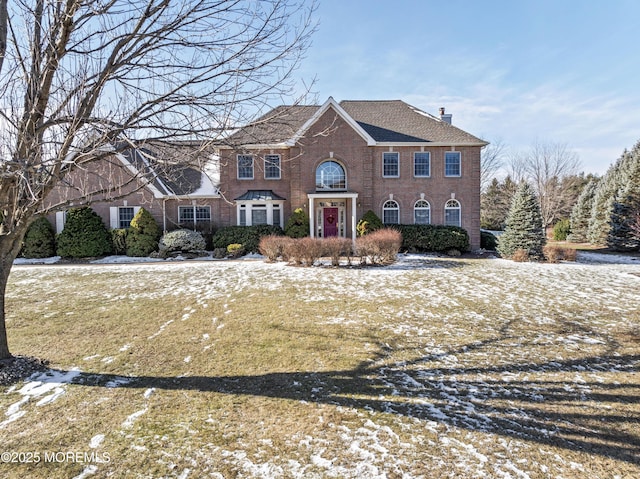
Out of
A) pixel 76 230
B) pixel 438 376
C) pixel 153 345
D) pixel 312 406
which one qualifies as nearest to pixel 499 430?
pixel 438 376

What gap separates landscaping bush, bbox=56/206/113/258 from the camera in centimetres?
1689

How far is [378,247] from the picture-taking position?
1308 centimetres

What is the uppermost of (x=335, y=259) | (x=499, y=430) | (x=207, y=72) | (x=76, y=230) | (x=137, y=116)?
(x=207, y=72)

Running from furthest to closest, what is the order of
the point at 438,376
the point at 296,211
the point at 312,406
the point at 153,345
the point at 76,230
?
the point at 296,211, the point at 76,230, the point at 153,345, the point at 438,376, the point at 312,406

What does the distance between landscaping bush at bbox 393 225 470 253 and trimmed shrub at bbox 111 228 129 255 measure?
14925mm

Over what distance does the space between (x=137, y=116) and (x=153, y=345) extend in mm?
3897

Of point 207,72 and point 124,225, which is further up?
point 207,72

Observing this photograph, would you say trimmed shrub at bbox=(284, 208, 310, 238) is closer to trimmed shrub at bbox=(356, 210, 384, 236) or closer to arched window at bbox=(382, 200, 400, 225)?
trimmed shrub at bbox=(356, 210, 384, 236)

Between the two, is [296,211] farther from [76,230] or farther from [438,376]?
[438,376]

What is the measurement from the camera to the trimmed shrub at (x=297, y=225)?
59.7 feet

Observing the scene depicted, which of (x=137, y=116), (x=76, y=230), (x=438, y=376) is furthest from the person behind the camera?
(x=76, y=230)

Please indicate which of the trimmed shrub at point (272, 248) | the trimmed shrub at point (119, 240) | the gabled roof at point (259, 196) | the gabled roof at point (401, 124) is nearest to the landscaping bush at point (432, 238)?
the gabled roof at point (401, 124)

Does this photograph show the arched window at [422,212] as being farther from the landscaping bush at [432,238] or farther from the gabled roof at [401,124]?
the gabled roof at [401,124]

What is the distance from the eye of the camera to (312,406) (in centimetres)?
386
